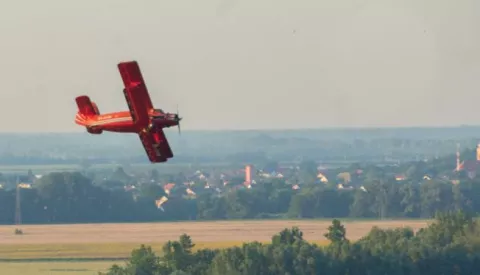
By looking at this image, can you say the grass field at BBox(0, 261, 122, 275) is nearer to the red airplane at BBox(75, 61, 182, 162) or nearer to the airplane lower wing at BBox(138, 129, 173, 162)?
the airplane lower wing at BBox(138, 129, 173, 162)

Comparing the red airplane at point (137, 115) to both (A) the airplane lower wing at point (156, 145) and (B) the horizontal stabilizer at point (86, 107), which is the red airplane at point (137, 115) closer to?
(A) the airplane lower wing at point (156, 145)

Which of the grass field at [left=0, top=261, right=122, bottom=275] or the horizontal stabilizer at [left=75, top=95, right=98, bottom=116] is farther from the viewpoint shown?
the grass field at [left=0, top=261, right=122, bottom=275]

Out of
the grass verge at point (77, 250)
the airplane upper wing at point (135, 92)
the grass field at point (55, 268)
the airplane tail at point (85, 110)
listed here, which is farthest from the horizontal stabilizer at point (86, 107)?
the grass verge at point (77, 250)

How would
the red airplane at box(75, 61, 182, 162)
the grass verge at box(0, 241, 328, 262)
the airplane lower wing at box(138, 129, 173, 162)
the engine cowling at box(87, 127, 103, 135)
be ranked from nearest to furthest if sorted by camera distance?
the red airplane at box(75, 61, 182, 162)
the airplane lower wing at box(138, 129, 173, 162)
the engine cowling at box(87, 127, 103, 135)
the grass verge at box(0, 241, 328, 262)

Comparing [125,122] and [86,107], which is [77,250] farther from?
[125,122]

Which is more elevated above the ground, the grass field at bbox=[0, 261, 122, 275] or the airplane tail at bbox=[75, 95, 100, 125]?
the airplane tail at bbox=[75, 95, 100, 125]

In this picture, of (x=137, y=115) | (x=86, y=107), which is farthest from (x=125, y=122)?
(x=86, y=107)

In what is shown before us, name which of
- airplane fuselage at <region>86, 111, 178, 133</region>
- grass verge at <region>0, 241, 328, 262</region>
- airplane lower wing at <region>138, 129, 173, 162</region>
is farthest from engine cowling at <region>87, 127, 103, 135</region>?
grass verge at <region>0, 241, 328, 262</region>

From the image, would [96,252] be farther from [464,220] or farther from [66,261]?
[464,220]
